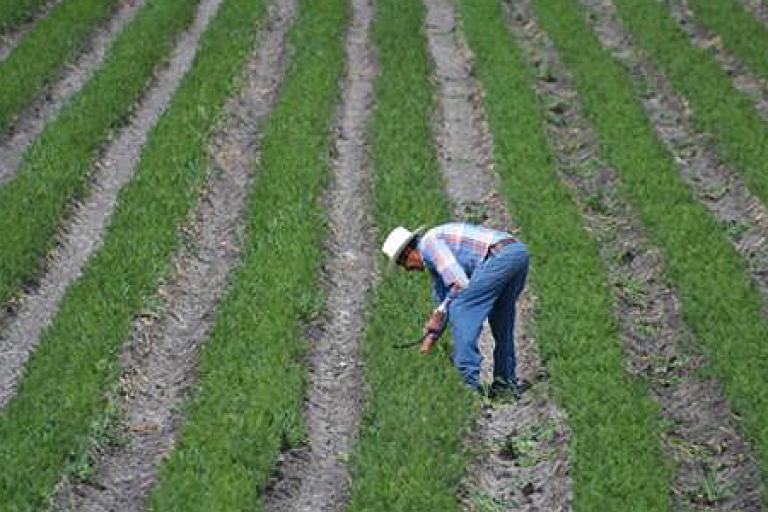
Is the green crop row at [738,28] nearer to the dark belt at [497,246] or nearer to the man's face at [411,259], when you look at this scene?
the dark belt at [497,246]

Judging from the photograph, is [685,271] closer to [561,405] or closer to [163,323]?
[561,405]

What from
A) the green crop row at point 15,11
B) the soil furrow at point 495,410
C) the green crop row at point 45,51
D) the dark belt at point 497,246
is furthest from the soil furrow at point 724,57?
the green crop row at point 15,11

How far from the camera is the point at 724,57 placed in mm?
22219

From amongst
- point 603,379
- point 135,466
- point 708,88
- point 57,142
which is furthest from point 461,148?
point 135,466

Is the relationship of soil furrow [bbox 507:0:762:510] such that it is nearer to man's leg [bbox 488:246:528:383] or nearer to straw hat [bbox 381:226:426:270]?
man's leg [bbox 488:246:528:383]

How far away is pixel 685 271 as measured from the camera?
1402 centimetres

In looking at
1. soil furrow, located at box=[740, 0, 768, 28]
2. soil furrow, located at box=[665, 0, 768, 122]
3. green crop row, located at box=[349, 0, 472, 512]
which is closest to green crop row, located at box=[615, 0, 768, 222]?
soil furrow, located at box=[665, 0, 768, 122]

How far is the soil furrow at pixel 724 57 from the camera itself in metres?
20.4

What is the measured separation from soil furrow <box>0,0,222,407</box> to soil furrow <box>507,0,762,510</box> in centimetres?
586

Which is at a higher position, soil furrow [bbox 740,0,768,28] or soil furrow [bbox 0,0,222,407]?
soil furrow [bbox 0,0,222,407]

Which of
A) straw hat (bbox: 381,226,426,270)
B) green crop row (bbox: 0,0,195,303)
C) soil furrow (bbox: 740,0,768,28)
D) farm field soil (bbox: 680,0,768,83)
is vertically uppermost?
straw hat (bbox: 381,226,426,270)

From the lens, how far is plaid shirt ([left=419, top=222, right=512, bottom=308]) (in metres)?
11.0

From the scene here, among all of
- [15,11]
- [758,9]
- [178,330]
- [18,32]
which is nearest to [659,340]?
[178,330]

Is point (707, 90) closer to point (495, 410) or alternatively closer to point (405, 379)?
point (495, 410)
